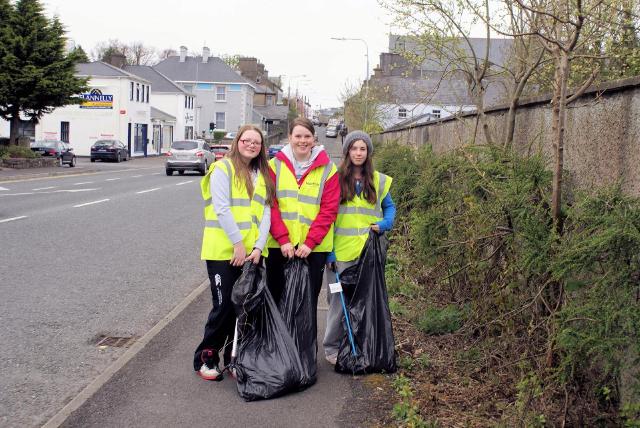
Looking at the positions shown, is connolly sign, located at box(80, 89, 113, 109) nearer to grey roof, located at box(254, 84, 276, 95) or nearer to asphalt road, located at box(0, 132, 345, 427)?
asphalt road, located at box(0, 132, 345, 427)

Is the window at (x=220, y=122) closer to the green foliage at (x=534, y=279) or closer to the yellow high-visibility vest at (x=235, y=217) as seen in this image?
the green foliage at (x=534, y=279)

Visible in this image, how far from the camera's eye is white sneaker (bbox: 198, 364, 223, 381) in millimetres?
4953

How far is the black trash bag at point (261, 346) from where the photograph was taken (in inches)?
180

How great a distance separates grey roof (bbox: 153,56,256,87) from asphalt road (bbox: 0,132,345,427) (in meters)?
68.0

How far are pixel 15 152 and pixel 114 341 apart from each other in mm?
32548

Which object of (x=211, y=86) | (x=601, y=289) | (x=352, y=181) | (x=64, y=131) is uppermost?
(x=211, y=86)

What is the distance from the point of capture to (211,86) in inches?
3351

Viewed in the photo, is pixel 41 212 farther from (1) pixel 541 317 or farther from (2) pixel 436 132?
(1) pixel 541 317

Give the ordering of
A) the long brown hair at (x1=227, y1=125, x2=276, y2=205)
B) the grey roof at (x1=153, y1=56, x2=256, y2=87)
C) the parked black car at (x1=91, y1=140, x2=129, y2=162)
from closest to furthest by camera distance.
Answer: the long brown hair at (x1=227, y1=125, x2=276, y2=205)
the parked black car at (x1=91, y1=140, x2=129, y2=162)
the grey roof at (x1=153, y1=56, x2=256, y2=87)

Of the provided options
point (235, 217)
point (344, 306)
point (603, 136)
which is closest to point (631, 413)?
point (603, 136)

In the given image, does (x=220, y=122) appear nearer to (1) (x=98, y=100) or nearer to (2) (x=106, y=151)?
(1) (x=98, y=100)

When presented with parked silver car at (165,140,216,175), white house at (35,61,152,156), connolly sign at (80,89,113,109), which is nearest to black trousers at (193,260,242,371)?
parked silver car at (165,140,216,175)

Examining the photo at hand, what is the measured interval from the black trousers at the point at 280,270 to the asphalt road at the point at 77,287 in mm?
724

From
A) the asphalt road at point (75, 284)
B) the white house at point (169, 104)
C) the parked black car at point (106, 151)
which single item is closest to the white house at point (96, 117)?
the parked black car at point (106, 151)
